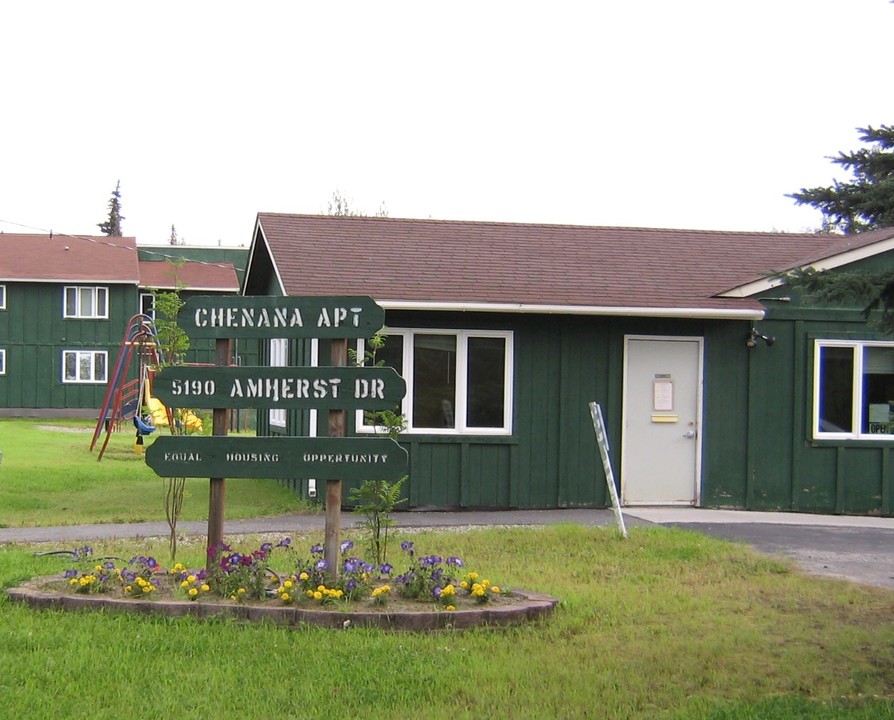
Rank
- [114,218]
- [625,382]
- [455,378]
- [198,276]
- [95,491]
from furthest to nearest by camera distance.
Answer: [114,218]
[198,276]
[95,491]
[625,382]
[455,378]

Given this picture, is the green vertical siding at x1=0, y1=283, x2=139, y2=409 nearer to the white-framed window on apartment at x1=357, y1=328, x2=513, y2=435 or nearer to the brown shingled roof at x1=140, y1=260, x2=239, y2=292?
the brown shingled roof at x1=140, y1=260, x2=239, y2=292

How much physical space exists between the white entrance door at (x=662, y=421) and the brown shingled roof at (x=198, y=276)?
29322mm

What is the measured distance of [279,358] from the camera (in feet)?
59.7

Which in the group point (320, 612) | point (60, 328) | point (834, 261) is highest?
point (834, 261)

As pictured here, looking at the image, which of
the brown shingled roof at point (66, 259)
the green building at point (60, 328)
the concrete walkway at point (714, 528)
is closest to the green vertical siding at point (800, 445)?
the concrete walkway at point (714, 528)

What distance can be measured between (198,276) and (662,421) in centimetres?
3186

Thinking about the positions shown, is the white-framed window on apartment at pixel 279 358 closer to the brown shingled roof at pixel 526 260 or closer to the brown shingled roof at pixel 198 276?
the brown shingled roof at pixel 526 260

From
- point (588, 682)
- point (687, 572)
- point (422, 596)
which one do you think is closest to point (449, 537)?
point (687, 572)

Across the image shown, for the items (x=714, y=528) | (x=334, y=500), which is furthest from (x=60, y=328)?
(x=334, y=500)

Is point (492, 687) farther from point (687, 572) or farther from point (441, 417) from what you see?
point (441, 417)

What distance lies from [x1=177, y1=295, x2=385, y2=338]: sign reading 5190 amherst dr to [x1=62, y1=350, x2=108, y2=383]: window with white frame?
33959mm

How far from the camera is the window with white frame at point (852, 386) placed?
15.3 metres

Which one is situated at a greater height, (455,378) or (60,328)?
(60,328)

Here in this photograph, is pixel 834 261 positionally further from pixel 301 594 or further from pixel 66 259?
pixel 66 259
